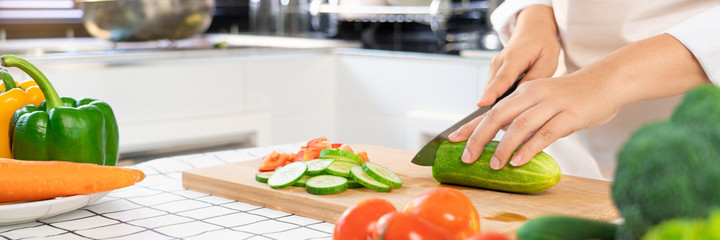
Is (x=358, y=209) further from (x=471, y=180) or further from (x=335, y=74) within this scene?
(x=335, y=74)

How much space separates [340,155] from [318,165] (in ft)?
0.18


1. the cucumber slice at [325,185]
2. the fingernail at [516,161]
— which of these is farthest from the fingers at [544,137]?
the cucumber slice at [325,185]

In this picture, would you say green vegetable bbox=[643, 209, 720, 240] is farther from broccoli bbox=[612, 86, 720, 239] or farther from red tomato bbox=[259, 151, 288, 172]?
red tomato bbox=[259, 151, 288, 172]

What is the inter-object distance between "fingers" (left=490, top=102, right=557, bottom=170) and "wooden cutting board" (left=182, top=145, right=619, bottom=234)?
55mm

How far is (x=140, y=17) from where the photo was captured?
2793 millimetres

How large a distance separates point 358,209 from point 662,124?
1.03ft

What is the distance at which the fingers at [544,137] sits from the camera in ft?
3.66

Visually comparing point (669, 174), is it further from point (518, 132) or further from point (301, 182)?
point (301, 182)

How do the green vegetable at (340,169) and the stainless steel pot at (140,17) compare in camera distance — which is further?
the stainless steel pot at (140,17)

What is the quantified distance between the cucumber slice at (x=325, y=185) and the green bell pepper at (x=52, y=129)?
0.33 metres

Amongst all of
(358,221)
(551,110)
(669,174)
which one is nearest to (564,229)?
(669,174)

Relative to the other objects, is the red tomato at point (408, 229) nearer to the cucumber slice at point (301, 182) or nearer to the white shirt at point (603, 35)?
the cucumber slice at point (301, 182)

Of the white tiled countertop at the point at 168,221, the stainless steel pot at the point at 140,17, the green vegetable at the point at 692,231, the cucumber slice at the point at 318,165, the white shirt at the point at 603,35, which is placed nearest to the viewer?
the green vegetable at the point at 692,231

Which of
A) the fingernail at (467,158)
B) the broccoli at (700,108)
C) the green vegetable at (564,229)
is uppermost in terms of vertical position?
the broccoli at (700,108)
